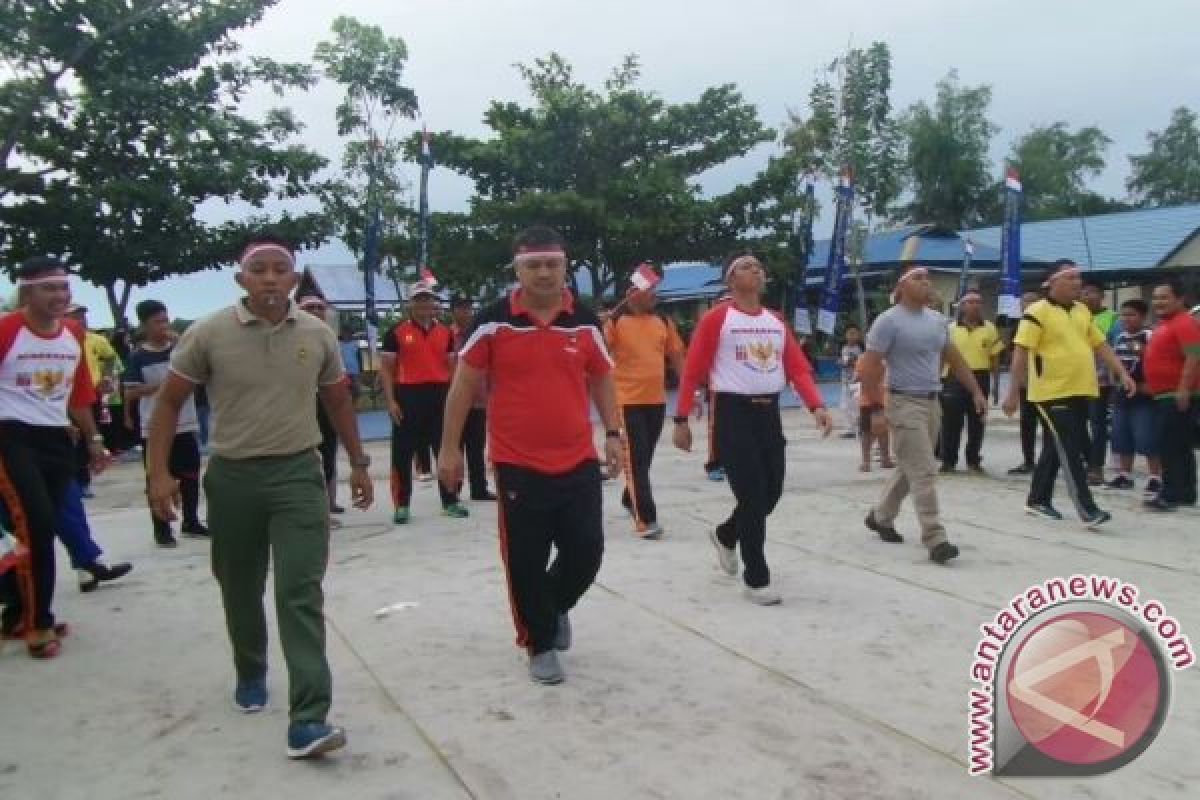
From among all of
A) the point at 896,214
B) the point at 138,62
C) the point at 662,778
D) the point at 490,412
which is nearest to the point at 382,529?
the point at 490,412

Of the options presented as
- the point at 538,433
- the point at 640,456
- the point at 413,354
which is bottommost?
the point at 640,456

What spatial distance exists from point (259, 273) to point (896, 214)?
4790 cm

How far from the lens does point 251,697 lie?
3715 mm

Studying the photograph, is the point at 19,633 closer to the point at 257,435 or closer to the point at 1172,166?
the point at 257,435

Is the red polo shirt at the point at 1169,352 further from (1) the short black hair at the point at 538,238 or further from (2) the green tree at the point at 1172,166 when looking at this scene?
(2) the green tree at the point at 1172,166

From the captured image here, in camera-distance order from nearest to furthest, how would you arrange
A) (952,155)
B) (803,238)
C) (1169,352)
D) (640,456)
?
(640,456) → (1169,352) → (803,238) → (952,155)

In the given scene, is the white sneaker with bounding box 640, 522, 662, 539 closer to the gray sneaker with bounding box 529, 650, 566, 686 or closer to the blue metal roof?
the gray sneaker with bounding box 529, 650, 566, 686

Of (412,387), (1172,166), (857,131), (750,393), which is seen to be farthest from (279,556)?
(1172,166)

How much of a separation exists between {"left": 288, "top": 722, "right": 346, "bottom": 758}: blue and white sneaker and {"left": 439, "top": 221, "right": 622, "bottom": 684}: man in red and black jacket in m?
0.96

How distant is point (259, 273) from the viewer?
353 centimetres

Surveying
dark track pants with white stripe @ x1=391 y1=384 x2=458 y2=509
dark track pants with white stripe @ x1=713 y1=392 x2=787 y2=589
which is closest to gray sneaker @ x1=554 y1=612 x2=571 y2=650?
dark track pants with white stripe @ x1=713 y1=392 x2=787 y2=589

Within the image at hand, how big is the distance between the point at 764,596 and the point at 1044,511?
3.32 m

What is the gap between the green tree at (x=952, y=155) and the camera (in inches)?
1800

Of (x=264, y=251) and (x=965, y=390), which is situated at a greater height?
(x=264, y=251)
